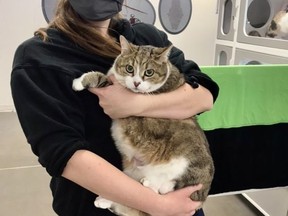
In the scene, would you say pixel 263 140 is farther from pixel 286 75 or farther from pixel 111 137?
pixel 111 137

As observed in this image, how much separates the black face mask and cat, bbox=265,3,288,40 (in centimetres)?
143

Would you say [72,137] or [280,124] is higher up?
[72,137]

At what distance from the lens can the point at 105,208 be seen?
2.72ft

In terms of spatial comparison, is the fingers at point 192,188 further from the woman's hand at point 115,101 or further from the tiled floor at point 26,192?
the tiled floor at point 26,192

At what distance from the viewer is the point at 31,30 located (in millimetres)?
2996

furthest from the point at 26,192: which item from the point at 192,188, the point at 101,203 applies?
the point at 192,188

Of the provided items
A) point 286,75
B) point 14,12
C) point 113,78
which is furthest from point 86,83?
point 14,12

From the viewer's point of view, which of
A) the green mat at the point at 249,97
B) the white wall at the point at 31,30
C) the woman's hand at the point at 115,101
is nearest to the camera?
the woman's hand at the point at 115,101

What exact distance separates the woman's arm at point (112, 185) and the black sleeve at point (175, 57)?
1.19ft

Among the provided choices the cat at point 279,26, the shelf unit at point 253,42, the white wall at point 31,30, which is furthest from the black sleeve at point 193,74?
the white wall at point 31,30

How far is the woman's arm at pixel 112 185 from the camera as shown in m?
0.69

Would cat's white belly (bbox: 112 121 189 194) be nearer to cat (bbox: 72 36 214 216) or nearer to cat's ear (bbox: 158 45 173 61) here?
cat (bbox: 72 36 214 216)

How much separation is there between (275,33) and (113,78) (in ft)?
5.00

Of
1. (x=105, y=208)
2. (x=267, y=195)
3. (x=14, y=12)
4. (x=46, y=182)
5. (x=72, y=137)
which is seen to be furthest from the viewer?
(x=14, y=12)
